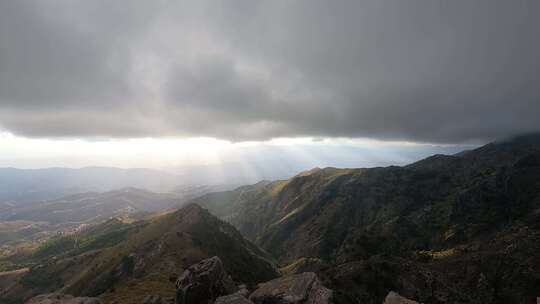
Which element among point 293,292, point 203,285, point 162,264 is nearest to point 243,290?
point 203,285

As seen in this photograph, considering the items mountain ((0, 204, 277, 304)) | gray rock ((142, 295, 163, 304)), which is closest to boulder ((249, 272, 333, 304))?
gray rock ((142, 295, 163, 304))

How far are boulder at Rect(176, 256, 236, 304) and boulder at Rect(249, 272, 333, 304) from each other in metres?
6.80

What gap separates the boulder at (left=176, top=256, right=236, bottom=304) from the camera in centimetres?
4869

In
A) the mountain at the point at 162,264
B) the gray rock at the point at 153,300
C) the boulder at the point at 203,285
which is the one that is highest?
the boulder at the point at 203,285

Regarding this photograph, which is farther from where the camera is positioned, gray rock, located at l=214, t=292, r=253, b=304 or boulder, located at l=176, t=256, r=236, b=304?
boulder, located at l=176, t=256, r=236, b=304

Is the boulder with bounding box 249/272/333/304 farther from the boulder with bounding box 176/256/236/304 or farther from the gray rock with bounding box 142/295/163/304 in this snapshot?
the gray rock with bounding box 142/295/163/304

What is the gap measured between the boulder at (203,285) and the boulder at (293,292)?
6797mm

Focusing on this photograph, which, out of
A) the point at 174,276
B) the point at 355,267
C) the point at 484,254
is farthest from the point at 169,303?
the point at 484,254

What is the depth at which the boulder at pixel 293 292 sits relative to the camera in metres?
44.1

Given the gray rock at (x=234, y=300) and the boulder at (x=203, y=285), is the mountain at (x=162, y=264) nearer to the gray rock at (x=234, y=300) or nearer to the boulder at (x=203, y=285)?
the boulder at (x=203, y=285)

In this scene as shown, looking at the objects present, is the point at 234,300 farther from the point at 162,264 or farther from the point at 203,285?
the point at 162,264

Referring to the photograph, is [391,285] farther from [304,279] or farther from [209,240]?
[209,240]

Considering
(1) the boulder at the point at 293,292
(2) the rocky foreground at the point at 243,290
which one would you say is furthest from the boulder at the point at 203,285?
(1) the boulder at the point at 293,292

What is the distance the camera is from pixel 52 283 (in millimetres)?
188750
